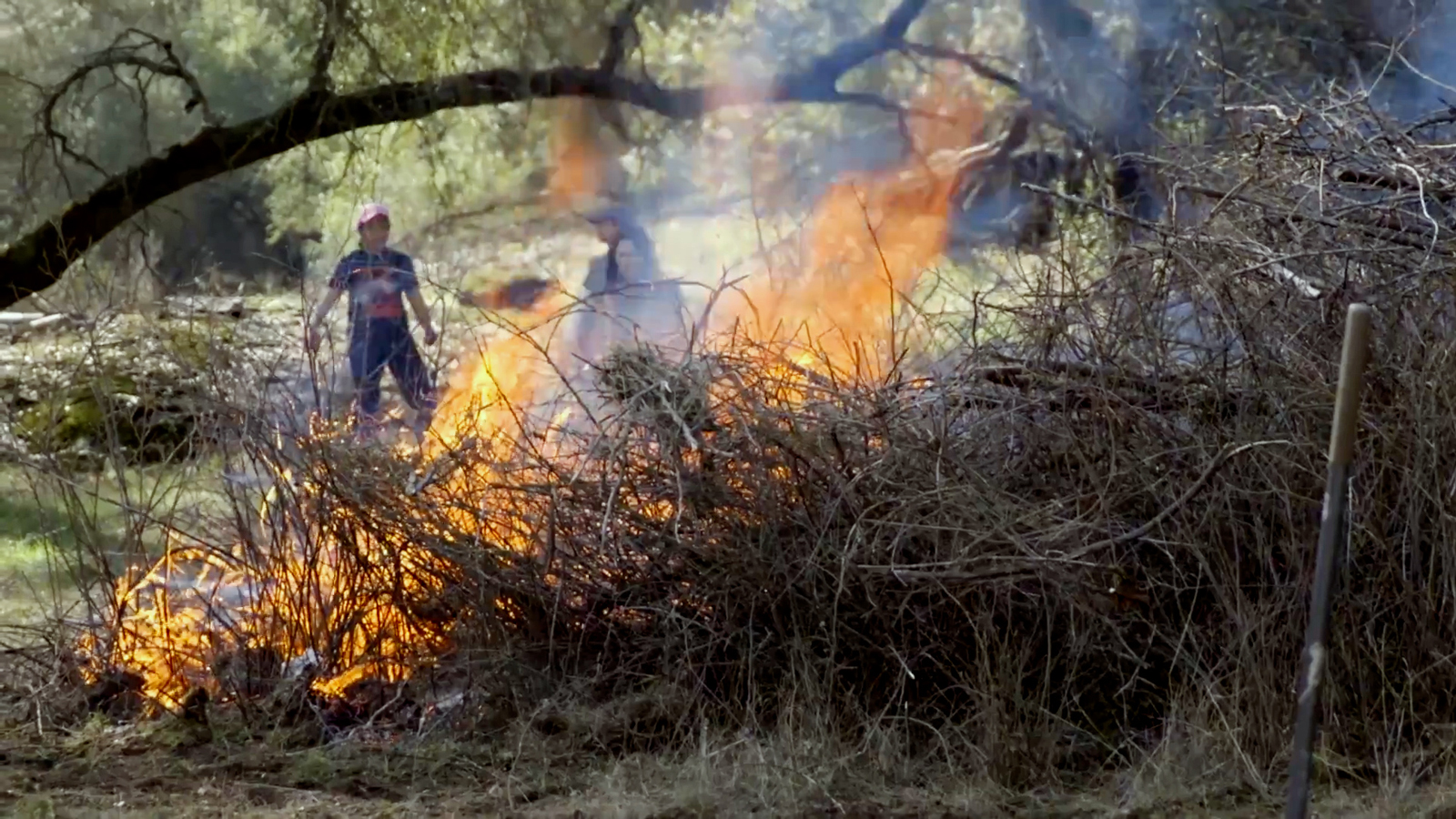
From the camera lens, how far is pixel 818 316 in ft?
29.2

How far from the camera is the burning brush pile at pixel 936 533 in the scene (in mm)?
5715

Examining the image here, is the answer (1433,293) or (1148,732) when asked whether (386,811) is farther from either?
(1433,293)

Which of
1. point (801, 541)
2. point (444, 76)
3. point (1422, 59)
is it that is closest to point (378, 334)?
point (801, 541)

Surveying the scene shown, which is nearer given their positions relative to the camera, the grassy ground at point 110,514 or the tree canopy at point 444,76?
the grassy ground at point 110,514

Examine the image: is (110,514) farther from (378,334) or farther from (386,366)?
(386,366)

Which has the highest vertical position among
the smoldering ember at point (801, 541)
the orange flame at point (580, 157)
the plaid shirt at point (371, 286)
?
the orange flame at point (580, 157)

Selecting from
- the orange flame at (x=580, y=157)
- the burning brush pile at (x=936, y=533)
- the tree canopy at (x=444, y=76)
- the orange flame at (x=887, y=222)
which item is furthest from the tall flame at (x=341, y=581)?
the orange flame at (x=580, y=157)

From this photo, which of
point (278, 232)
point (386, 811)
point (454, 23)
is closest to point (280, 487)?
point (386, 811)

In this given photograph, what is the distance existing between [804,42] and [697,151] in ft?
3.89

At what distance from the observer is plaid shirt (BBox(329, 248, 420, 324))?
23.8 feet

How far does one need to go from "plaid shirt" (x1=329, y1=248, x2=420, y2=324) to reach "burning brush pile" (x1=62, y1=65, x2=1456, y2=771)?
3.08 ft

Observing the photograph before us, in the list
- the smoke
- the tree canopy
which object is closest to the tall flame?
the tree canopy

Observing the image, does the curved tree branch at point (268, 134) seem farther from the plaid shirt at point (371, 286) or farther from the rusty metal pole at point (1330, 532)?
the rusty metal pole at point (1330, 532)

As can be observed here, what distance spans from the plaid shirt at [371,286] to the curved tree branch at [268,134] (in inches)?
112
